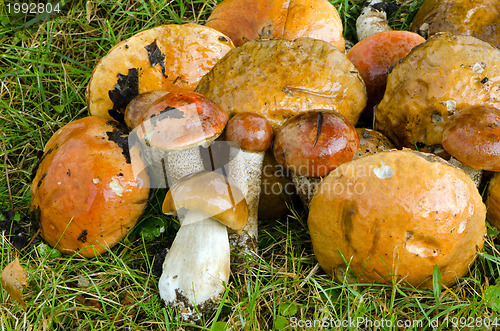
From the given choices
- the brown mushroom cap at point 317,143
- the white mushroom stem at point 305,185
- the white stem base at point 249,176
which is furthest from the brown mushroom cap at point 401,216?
the white stem base at point 249,176

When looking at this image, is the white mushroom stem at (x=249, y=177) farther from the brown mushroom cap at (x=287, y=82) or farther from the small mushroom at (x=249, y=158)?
the brown mushroom cap at (x=287, y=82)

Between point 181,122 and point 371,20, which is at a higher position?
point 181,122

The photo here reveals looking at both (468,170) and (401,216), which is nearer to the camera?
(401,216)

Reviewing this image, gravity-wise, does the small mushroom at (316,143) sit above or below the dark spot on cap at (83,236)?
above

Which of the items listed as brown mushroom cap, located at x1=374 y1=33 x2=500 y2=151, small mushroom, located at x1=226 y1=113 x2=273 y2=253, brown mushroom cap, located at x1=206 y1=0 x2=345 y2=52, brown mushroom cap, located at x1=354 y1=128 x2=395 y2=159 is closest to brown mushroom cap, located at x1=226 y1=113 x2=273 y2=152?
small mushroom, located at x1=226 y1=113 x2=273 y2=253

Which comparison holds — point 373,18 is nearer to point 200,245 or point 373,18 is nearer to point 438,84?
point 438,84

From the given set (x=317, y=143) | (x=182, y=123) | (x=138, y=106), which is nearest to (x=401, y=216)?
(x=317, y=143)
